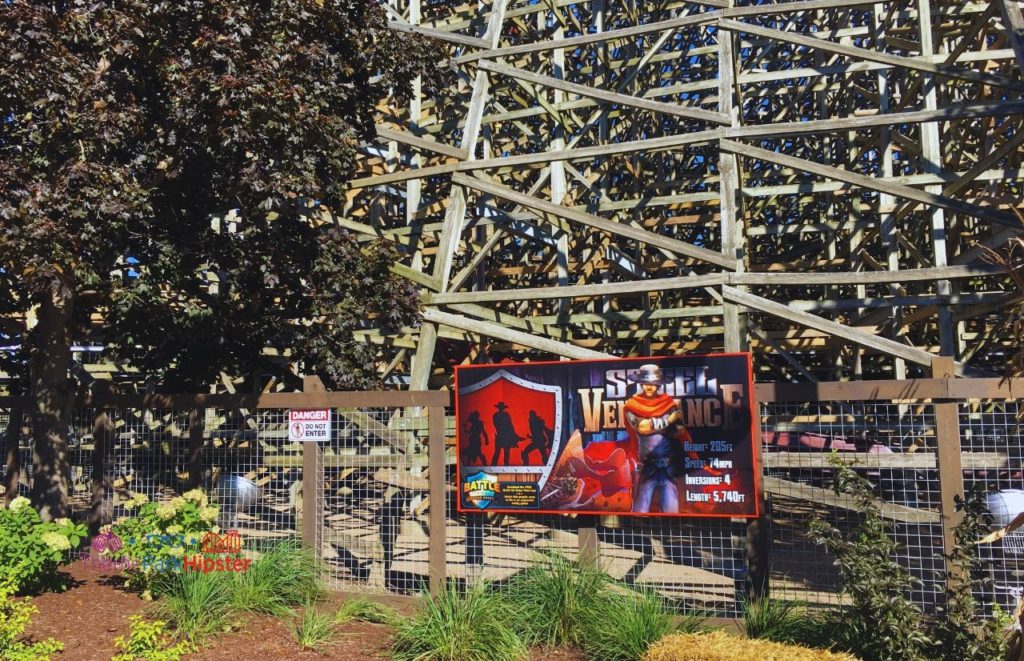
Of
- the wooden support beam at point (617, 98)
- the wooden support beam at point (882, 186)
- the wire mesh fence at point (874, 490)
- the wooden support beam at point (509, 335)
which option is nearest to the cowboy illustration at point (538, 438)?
the wire mesh fence at point (874, 490)

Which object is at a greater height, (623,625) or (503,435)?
(503,435)

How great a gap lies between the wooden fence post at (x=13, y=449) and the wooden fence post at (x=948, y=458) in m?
9.54

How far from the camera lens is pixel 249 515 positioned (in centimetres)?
876

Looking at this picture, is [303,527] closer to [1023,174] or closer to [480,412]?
[480,412]

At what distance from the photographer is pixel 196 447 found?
928 centimetres

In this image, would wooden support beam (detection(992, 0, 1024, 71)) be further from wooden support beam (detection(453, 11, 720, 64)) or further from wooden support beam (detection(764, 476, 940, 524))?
wooden support beam (detection(764, 476, 940, 524))

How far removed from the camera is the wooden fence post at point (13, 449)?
1020 centimetres

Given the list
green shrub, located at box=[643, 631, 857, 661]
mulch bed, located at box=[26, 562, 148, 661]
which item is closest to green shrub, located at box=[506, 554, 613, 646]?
green shrub, located at box=[643, 631, 857, 661]

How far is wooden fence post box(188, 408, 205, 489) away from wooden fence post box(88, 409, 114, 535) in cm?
115

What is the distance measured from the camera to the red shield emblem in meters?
7.82

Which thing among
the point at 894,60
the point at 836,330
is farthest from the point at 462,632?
the point at 894,60

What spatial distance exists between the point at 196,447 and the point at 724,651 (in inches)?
247

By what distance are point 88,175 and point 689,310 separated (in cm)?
831

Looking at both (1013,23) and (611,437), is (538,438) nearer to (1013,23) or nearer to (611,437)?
(611,437)
